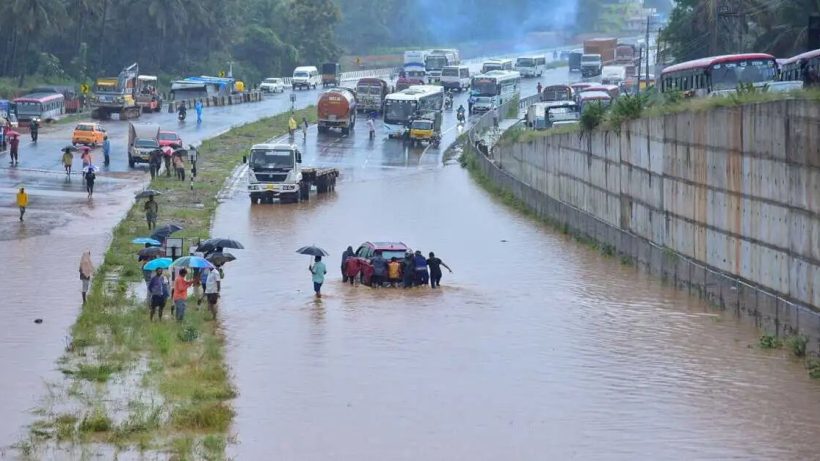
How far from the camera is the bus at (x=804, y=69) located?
132ft

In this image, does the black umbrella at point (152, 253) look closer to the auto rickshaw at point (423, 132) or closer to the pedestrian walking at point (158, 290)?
the pedestrian walking at point (158, 290)

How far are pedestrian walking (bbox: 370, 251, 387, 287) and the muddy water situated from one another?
0.50 m

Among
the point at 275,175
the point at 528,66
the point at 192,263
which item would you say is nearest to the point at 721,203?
the point at 192,263

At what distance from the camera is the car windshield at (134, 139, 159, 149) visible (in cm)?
6588

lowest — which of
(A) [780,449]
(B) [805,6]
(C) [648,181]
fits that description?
(A) [780,449]

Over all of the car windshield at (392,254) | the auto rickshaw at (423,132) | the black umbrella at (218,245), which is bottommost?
the car windshield at (392,254)

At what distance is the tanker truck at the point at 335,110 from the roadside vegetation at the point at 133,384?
4128cm

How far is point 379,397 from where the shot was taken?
2581 cm

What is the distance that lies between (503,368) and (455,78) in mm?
80463

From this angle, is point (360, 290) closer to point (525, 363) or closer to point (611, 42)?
point (525, 363)

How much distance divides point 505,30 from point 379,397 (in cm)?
16326

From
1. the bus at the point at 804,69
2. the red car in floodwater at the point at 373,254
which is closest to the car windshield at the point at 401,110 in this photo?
the bus at the point at 804,69

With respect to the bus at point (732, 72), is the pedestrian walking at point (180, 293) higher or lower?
lower

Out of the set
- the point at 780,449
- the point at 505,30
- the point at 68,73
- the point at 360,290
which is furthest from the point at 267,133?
the point at 505,30
